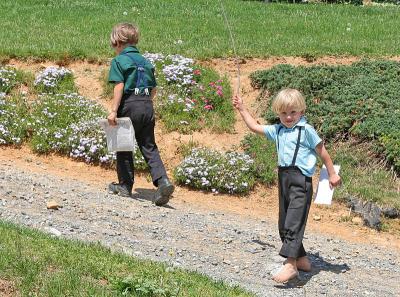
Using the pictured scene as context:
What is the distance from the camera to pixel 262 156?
33.6 feet

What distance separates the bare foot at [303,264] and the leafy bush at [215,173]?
2781 mm

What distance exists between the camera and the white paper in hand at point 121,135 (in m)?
8.06

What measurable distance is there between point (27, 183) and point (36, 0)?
9.62m

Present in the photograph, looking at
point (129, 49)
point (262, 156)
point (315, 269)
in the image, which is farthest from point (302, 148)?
point (262, 156)

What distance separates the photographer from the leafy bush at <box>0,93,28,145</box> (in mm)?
10055

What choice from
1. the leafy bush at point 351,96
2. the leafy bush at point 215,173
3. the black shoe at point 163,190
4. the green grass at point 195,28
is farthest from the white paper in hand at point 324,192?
the green grass at point 195,28

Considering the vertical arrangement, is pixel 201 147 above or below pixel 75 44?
below

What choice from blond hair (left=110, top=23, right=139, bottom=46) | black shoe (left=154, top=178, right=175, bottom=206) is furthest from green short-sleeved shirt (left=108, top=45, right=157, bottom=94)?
black shoe (left=154, top=178, right=175, bottom=206)

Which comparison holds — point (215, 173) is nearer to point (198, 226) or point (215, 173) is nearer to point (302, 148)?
point (198, 226)

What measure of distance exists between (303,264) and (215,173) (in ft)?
9.43

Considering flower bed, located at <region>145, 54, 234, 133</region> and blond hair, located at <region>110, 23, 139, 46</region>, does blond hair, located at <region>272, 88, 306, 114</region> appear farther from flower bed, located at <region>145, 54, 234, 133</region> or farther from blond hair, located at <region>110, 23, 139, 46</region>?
flower bed, located at <region>145, 54, 234, 133</region>

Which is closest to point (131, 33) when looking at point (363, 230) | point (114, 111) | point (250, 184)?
point (114, 111)

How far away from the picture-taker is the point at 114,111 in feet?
26.5

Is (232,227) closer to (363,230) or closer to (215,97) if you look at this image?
(363,230)
